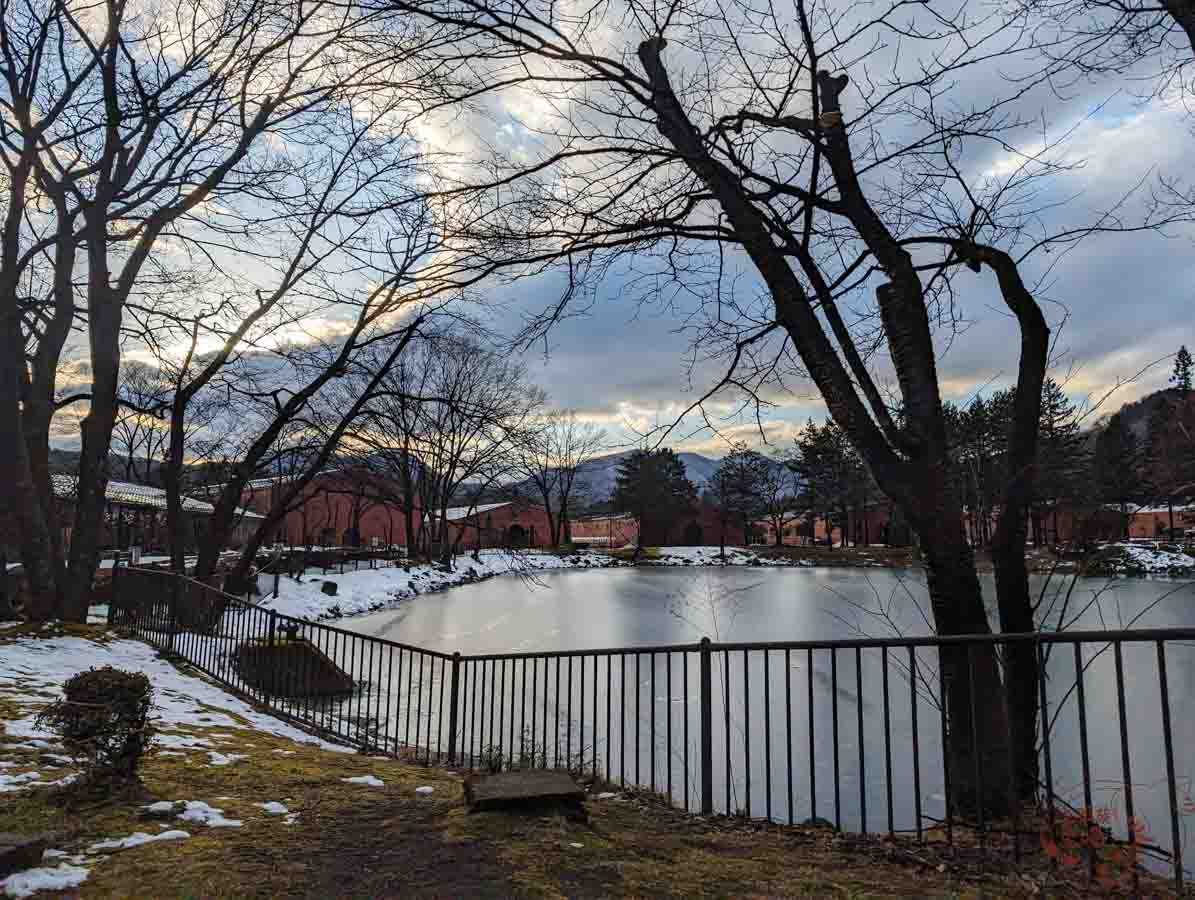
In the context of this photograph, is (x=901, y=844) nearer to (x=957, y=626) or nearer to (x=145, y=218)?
(x=957, y=626)

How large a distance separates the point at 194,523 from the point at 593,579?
22.9 m

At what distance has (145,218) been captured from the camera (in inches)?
470

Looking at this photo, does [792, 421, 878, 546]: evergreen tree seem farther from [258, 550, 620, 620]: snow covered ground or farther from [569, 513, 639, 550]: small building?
[258, 550, 620, 620]: snow covered ground

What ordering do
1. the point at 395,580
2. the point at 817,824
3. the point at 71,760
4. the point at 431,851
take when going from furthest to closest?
the point at 395,580
the point at 817,824
the point at 71,760
the point at 431,851

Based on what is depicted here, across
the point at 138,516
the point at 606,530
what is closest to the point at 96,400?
the point at 138,516

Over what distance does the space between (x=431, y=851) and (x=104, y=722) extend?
2.02 meters

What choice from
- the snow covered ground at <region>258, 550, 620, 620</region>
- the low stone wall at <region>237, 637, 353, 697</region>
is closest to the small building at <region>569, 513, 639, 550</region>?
the snow covered ground at <region>258, 550, 620, 620</region>

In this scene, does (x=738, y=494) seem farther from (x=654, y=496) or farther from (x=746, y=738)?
(x=746, y=738)

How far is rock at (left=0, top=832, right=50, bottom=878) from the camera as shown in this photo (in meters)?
2.83

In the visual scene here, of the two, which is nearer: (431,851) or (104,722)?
(431,851)

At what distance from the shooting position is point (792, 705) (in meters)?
9.73

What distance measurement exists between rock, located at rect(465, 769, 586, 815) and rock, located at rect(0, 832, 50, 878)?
5.97ft

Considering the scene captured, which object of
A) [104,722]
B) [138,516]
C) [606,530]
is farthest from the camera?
[606,530]

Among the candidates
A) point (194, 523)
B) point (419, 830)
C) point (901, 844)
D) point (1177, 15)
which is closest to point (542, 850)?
point (419, 830)
